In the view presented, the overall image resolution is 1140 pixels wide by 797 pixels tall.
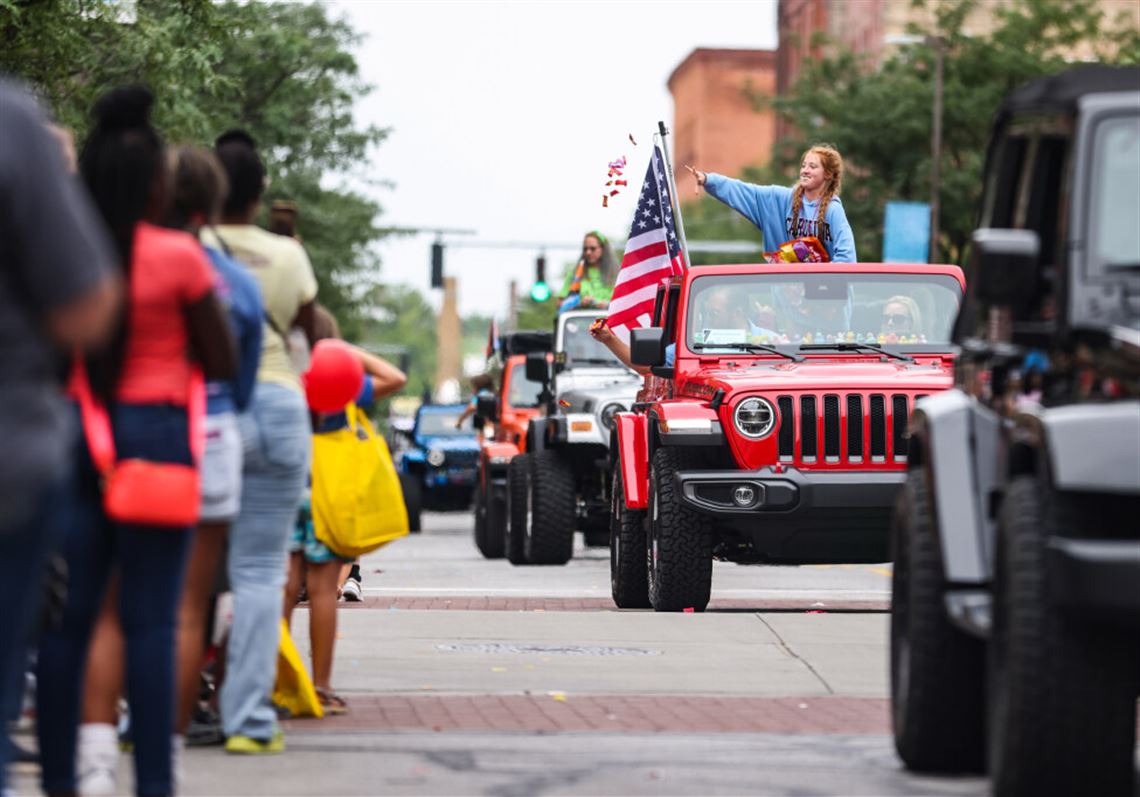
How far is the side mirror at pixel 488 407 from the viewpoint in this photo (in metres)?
25.4

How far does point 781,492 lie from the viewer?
1305cm

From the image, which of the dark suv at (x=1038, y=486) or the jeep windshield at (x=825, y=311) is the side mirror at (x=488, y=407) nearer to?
the jeep windshield at (x=825, y=311)

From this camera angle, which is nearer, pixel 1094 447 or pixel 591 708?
pixel 1094 447

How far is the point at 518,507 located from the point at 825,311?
25.0ft

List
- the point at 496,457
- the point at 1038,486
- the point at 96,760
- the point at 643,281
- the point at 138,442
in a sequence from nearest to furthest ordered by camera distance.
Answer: the point at 138,442, the point at 1038,486, the point at 96,760, the point at 643,281, the point at 496,457

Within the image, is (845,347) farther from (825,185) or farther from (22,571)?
(22,571)

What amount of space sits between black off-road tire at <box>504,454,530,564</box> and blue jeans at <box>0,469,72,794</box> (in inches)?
642

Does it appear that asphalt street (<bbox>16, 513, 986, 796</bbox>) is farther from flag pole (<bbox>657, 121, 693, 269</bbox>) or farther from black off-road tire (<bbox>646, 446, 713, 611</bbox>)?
flag pole (<bbox>657, 121, 693, 269</bbox>)

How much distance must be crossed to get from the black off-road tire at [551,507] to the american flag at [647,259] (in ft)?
11.8

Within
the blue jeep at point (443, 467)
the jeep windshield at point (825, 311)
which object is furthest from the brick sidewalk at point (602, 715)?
the blue jeep at point (443, 467)

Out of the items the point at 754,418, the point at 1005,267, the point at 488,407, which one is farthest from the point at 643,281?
the point at 1005,267

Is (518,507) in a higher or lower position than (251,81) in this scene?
lower

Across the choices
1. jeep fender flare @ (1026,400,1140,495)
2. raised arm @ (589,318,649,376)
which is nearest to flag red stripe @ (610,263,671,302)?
raised arm @ (589,318,649,376)

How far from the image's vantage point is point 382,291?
54.9 meters
